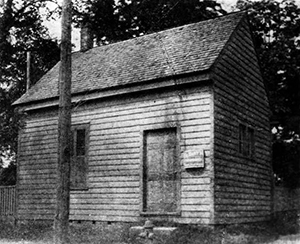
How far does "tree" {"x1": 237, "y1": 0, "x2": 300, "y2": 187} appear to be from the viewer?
27016 millimetres

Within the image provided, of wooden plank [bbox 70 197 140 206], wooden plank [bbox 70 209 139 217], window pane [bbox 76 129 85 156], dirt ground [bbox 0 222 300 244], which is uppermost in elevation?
window pane [bbox 76 129 85 156]

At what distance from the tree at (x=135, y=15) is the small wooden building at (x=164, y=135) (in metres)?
12.6

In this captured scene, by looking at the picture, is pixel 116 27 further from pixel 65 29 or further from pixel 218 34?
pixel 65 29

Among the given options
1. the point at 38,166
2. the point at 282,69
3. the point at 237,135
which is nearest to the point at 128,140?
the point at 237,135

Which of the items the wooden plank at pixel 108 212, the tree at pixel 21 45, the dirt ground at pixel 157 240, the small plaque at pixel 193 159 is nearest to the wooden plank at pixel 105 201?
the wooden plank at pixel 108 212

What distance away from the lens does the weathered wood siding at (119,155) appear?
14.0 metres

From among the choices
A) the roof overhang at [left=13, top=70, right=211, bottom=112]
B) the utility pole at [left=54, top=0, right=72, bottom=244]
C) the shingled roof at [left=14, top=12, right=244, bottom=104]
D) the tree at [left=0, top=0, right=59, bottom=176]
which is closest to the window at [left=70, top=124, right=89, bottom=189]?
the roof overhang at [left=13, top=70, right=211, bottom=112]

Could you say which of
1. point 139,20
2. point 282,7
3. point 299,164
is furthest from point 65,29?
point 139,20

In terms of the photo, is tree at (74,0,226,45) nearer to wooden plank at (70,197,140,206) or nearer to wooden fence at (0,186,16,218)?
wooden fence at (0,186,16,218)

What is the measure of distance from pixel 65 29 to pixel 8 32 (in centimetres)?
1952

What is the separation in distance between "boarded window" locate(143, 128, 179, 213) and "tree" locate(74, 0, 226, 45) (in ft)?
55.4

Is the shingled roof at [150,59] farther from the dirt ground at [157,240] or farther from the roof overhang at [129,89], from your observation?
the dirt ground at [157,240]

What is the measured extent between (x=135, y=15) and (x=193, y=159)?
21.3 metres

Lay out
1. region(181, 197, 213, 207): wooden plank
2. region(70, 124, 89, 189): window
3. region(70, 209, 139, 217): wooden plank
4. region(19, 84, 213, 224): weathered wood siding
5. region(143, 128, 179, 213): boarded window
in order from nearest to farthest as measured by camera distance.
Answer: region(181, 197, 213, 207): wooden plank
region(19, 84, 213, 224): weathered wood siding
region(143, 128, 179, 213): boarded window
region(70, 209, 139, 217): wooden plank
region(70, 124, 89, 189): window
